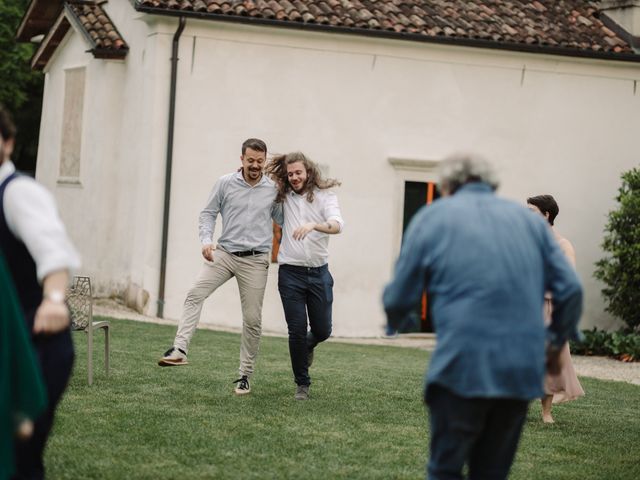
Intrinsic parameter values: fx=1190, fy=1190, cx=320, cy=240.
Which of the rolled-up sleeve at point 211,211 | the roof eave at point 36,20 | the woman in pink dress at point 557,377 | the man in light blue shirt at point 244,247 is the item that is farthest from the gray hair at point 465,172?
the roof eave at point 36,20

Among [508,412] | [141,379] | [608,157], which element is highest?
[608,157]

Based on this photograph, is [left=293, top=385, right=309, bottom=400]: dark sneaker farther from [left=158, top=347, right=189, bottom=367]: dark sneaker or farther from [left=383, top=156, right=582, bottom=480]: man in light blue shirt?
[left=383, top=156, right=582, bottom=480]: man in light blue shirt

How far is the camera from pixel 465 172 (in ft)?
16.1

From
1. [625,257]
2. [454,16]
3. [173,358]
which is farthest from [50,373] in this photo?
[454,16]

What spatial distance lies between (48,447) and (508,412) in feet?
11.7

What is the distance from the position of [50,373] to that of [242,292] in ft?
16.9

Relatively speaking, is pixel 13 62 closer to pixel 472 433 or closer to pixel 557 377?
pixel 557 377

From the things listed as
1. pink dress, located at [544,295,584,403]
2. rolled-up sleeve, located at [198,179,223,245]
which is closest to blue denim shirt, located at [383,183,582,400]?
pink dress, located at [544,295,584,403]

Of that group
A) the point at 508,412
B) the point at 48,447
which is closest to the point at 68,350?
the point at 508,412

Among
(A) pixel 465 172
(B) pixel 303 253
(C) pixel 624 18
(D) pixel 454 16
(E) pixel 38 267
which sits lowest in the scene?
(B) pixel 303 253

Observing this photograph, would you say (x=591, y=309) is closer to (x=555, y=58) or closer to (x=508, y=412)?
(x=555, y=58)

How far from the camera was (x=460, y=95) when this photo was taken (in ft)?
67.5

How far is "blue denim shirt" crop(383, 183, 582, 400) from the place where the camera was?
182 inches

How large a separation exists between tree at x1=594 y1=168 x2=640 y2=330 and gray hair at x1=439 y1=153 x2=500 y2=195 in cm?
1487
